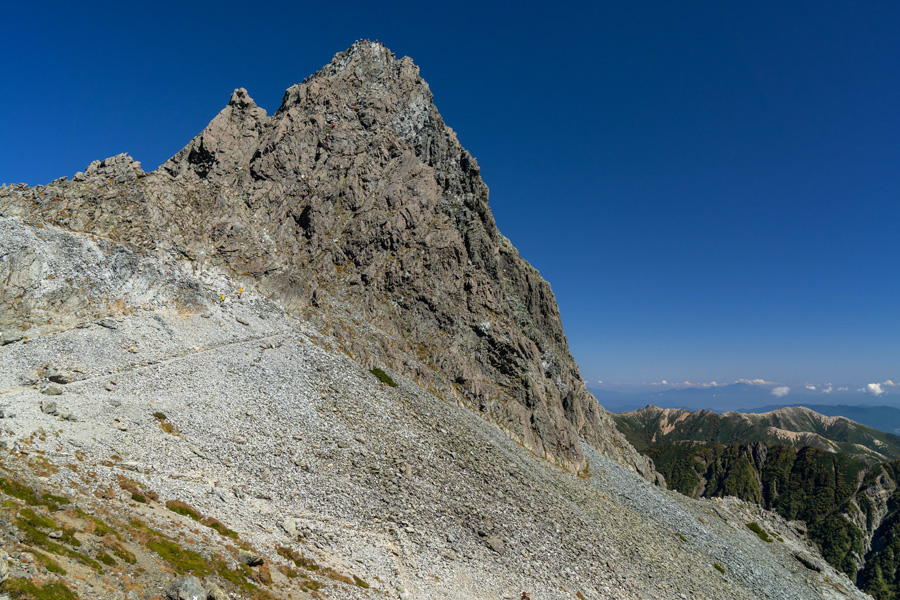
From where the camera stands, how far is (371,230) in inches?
2783

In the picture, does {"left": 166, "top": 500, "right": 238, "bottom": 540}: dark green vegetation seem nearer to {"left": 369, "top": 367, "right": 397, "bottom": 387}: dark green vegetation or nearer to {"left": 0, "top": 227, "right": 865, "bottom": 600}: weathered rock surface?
{"left": 0, "top": 227, "right": 865, "bottom": 600}: weathered rock surface

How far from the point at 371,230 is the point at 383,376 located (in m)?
29.9

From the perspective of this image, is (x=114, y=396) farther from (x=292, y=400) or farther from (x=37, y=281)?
(x=37, y=281)

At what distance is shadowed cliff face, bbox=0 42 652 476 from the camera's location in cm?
5759

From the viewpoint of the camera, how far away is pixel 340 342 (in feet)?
181

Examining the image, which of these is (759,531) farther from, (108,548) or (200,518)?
(108,548)

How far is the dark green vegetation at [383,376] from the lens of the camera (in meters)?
50.5

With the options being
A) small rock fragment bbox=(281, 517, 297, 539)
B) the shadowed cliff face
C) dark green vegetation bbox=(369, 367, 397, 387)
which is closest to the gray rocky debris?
small rock fragment bbox=(281, 517, 297, 539)

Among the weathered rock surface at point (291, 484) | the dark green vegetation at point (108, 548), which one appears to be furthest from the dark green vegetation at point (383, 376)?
the dark green vegetation at point (108, 548)

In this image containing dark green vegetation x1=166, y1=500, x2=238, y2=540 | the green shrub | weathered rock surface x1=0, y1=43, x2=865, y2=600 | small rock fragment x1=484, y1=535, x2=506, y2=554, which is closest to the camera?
dark green vegetation x1=166, y1=500, x2=238, y2=540

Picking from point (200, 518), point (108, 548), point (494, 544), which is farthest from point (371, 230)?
point (108, 548)

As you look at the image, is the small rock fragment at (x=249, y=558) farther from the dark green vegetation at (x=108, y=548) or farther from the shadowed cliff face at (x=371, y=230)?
the shadowed cliff face at (x=371, y=230)

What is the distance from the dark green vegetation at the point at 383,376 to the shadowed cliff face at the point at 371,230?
11.0ft

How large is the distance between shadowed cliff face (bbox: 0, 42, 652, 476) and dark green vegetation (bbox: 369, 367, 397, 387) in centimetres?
335
